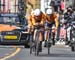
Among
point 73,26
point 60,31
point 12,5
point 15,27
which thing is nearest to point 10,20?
point 15,27

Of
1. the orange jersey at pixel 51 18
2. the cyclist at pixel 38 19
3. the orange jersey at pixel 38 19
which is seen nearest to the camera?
the cyclist at pixel 38 19

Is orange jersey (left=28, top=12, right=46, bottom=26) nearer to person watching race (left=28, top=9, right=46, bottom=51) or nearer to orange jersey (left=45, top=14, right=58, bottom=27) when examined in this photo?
person watching race (left=28, top=9, right=46, bottom=51)

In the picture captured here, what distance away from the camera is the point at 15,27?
28.1 meters

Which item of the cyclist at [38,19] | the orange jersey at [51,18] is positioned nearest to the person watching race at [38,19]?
the cyclist at [38,19]

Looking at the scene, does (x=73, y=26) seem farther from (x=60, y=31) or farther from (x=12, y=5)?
(x=12, y=5)

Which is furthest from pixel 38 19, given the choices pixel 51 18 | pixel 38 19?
pixel 51 18

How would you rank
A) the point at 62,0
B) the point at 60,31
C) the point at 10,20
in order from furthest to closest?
1. the point at 62,0
2. the point at 60,31
3. the point at 10,20

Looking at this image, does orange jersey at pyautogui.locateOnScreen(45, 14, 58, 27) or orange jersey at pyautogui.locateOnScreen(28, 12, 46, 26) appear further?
orange jersey at pyautogui.locateOnScreen(45, 14, 58, 27)

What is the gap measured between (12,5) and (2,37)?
9827cm

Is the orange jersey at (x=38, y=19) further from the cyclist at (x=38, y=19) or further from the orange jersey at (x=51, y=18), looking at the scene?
the orange jersey at (x=51, y=18)

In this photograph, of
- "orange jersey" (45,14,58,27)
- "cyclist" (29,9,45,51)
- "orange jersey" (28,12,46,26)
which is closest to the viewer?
"cyclist" (29,9,45,51)

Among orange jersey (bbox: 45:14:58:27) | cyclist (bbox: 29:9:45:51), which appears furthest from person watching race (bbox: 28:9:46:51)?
orange jersey (bbox: 45:14:58:27)

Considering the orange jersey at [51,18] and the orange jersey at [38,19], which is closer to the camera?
the orange jersey at [38,19]

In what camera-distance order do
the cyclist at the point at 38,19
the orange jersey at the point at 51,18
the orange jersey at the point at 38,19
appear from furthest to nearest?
the orange jersey at the point at 51,18, the orange jersey at the point at 38,19, the cyclist at the point at 38,19
